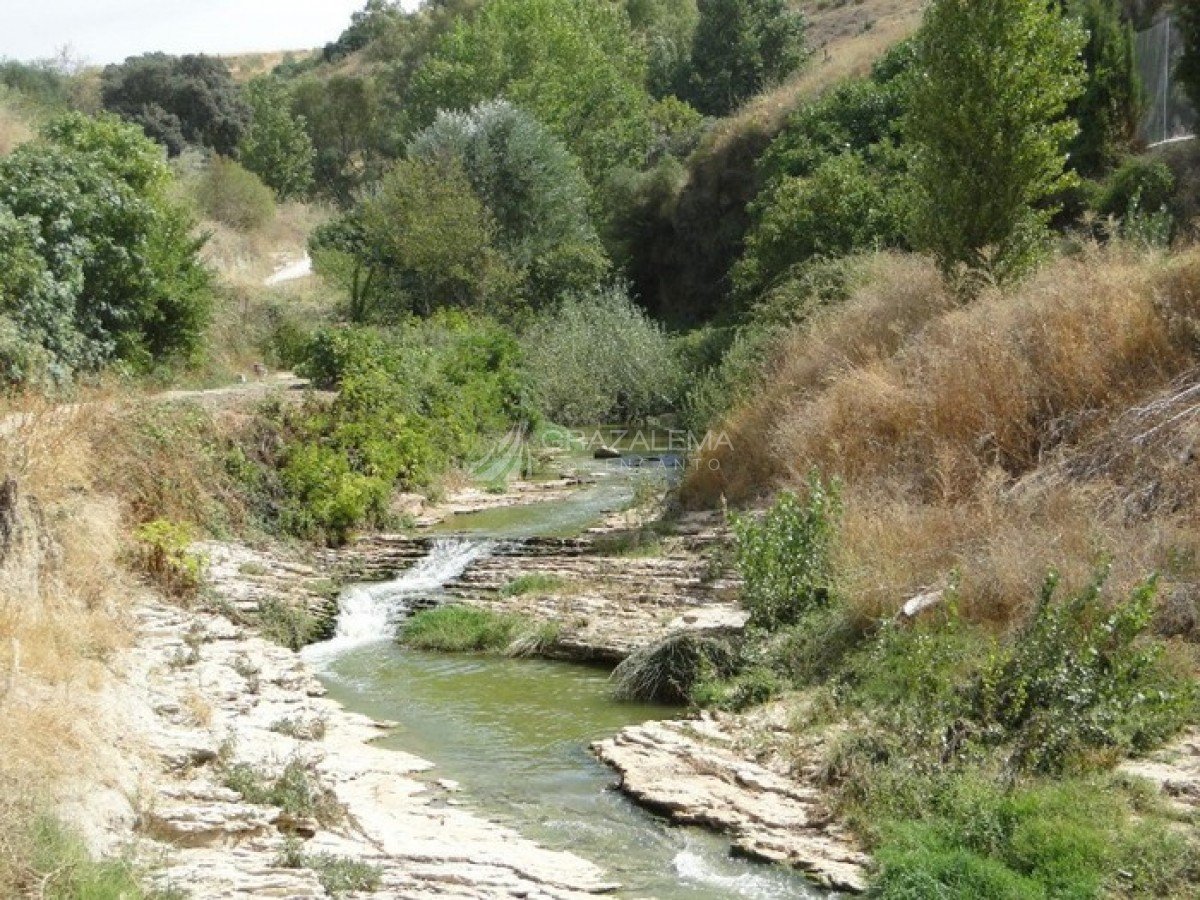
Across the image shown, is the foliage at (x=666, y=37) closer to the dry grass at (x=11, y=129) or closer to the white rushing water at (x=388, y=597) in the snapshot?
the dry grass at (x=11, y=129)

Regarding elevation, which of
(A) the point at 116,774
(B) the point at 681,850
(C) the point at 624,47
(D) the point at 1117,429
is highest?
(C) the point at 624,47

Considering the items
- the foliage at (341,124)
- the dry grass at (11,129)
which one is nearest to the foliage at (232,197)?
the dry grass at (11,129)

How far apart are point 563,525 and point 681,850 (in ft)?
31.0

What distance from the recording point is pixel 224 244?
3650 cm

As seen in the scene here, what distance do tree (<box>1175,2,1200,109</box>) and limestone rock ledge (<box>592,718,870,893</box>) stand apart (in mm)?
16359

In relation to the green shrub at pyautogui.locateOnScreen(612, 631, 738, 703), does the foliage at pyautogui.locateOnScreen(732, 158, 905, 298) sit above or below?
above

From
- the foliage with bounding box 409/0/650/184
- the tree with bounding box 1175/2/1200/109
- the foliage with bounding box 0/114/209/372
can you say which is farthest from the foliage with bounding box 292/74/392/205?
the tree with bounding box 1175/2/1200/109

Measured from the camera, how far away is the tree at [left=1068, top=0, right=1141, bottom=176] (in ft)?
83.3

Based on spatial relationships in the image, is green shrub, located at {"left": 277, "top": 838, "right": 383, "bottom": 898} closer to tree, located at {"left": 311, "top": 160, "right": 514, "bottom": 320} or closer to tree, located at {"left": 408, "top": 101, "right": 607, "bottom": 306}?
tree, located at {"left": 311, "top": 160, "right": 514, "bottom": 320}

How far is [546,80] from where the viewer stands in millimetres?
47250

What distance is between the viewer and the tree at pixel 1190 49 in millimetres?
21812

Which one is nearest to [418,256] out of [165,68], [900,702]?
[900,702]

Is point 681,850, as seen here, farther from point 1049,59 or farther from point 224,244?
point 224,244

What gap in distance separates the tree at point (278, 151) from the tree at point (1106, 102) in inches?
1364
